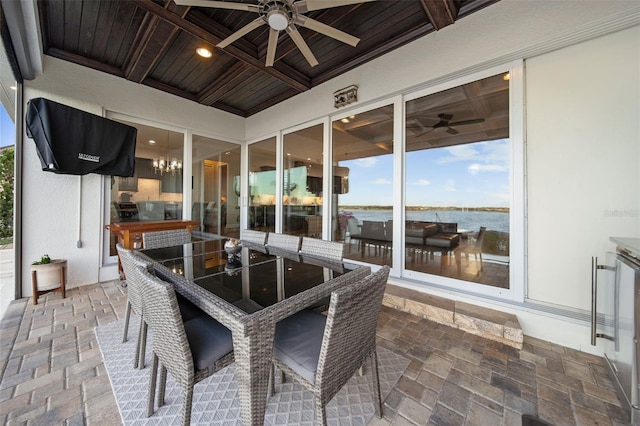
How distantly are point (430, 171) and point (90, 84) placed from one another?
4796 mm

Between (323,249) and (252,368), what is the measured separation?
130 cm

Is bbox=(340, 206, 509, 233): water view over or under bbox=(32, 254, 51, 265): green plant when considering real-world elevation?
over

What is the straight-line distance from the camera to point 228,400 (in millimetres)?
1472

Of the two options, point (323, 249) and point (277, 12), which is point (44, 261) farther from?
point (277, 12)

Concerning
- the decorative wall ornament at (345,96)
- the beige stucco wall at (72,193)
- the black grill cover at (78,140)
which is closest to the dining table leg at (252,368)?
the decorative wall ornament at (345,96)

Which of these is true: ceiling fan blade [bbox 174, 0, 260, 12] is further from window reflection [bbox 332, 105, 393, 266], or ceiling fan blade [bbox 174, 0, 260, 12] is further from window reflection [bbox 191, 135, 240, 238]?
window reflection [bbox 191, 135, 240, 238]

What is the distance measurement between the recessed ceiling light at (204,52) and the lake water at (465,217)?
3069 mm

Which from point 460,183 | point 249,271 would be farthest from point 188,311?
point 460,183

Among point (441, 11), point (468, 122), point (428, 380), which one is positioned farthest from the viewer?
point (468, 122)

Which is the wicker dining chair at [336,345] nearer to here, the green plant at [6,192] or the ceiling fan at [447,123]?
the ceiling fan at [447,123]

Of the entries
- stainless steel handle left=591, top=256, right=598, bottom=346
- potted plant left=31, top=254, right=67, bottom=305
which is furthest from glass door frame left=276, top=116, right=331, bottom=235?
potted plant left=31, top=254, right=67, bottom=305

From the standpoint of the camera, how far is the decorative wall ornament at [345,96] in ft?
11.1

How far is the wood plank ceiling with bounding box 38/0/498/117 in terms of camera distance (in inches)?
94.7

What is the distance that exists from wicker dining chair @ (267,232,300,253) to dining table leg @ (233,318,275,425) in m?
1.40
